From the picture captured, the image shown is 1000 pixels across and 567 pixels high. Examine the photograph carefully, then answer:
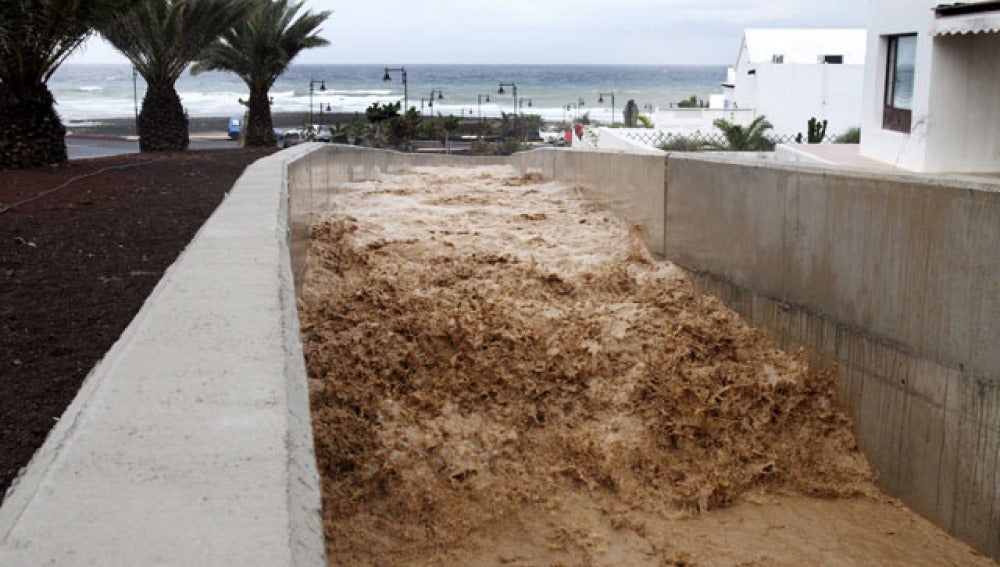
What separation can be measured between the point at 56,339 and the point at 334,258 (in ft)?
11.6

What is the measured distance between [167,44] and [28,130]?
8327 mm

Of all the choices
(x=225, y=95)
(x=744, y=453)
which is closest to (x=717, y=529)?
(x=744, y=453)

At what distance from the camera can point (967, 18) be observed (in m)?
14.5

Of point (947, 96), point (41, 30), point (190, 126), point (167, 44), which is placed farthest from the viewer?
point (190, 126)

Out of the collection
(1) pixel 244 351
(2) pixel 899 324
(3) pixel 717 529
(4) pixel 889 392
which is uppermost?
(1) pixel 244 351

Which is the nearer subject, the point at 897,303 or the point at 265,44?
the point at 897,303

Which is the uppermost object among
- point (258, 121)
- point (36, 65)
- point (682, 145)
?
point (36, 65)

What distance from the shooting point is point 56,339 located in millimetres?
5609

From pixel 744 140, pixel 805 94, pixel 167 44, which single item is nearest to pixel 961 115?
pixel 744 140

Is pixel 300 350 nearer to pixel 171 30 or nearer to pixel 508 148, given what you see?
pixel 171 30

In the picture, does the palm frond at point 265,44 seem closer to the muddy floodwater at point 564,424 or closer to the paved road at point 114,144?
the paved road at point 114,144

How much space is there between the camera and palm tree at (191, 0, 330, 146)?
28.4 m

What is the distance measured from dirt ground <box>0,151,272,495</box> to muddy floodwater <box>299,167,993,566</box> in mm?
1333

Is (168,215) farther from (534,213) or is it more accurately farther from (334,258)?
(534,213)
